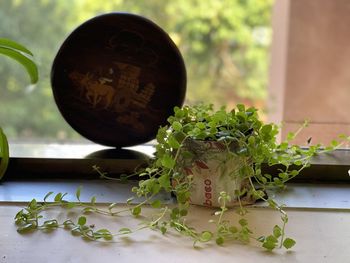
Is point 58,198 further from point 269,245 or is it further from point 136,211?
point 269,245

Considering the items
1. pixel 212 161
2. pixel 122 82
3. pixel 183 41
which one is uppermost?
pixel 183 41

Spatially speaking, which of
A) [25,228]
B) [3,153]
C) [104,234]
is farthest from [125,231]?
[3,153]

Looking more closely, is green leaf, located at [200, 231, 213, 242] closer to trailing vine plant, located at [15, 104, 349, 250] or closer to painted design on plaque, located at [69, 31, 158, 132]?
trailing vine plant, located at [15, 104, 349, 250]

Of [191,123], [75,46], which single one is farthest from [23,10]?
[191,123]

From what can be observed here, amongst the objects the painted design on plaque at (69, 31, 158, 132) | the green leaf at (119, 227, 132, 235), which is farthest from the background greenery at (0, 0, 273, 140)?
the green leaf at (119, 227, 132, 235)

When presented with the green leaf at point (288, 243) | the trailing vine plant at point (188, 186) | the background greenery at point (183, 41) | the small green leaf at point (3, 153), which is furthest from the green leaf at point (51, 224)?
the background greenery at point (183, 41)

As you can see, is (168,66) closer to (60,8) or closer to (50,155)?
(50,155)
